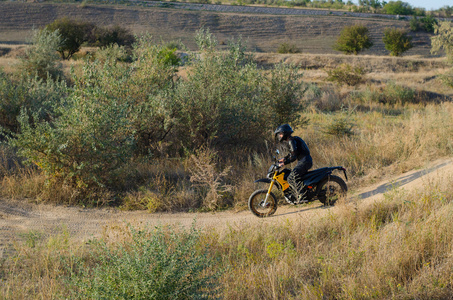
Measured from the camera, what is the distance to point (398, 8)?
78.0 m

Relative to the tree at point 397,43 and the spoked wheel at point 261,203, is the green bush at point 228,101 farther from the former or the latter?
the tree at point 397,43

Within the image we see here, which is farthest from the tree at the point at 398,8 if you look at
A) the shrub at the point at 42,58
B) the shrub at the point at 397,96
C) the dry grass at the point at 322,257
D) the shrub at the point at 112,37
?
the dry grass at the point at 322,257

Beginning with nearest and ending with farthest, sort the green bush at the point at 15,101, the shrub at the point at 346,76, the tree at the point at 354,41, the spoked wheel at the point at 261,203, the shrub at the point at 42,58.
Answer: the spoked wheel at the point at 261,203 < the green bush at the point at 15,101 < the shrub at the point at 42,58 < the shrub at the point at 346,76 < the tree at the point at 354,41

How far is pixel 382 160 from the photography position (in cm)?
955

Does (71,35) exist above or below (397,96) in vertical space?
above

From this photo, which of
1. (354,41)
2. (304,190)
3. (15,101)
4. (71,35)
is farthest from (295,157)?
(354,41)

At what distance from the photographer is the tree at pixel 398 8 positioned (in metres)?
77.2

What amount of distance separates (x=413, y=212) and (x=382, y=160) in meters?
3.88

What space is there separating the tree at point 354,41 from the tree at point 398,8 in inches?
1625

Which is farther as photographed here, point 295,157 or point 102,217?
point 295,157

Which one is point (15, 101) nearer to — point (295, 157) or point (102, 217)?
point (102, 217)

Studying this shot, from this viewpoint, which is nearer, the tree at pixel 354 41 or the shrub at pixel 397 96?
the shrub at pixel 397 96

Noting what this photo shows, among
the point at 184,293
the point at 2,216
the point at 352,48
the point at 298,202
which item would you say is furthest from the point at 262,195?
the point at 352,48

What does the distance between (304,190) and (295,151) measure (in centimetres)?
77
